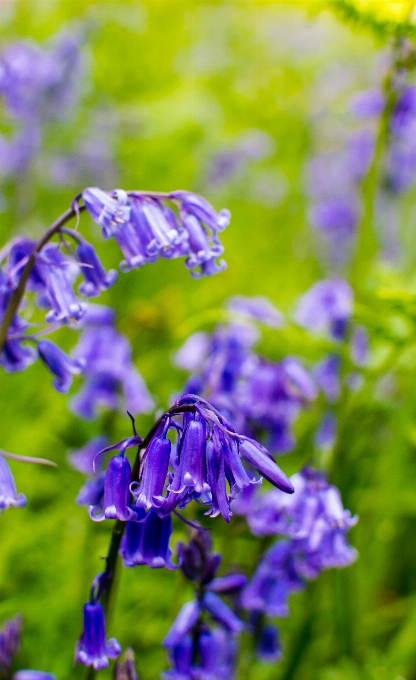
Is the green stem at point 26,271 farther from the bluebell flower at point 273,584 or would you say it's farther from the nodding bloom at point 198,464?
the bluebell flower at point 273,584

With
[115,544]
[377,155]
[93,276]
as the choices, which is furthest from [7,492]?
[377,155]

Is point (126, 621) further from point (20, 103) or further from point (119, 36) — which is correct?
point (119, 36)

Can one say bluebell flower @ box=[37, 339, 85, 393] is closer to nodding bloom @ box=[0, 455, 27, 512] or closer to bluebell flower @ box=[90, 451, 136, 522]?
nodding bloom @ box=[0, 455, 27, 512]


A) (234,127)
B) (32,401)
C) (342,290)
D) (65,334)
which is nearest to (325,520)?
(342,290)

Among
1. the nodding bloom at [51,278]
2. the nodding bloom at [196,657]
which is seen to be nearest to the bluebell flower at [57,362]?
the nodding bloom at [51,278]

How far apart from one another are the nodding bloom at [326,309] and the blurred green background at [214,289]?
18 cm

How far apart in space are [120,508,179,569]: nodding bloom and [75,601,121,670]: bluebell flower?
13 centimetres

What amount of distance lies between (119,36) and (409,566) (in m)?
6.58

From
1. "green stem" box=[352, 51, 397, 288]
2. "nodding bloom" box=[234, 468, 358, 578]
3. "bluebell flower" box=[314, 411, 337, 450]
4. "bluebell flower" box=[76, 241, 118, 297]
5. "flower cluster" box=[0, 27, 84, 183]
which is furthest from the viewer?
"flower cluster" box=[0, 27, 84, 183]

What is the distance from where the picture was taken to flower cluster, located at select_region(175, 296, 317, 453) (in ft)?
8.61

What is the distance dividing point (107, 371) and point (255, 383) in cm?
68

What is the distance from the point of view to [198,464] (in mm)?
1493

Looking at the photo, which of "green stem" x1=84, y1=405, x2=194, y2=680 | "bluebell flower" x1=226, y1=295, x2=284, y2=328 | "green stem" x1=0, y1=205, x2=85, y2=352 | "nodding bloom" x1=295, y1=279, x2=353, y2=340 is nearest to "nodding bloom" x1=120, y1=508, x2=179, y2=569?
"green stem" x1=84, y1=405, x2=194, y2=680

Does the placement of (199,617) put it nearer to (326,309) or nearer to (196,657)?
(196,657)
